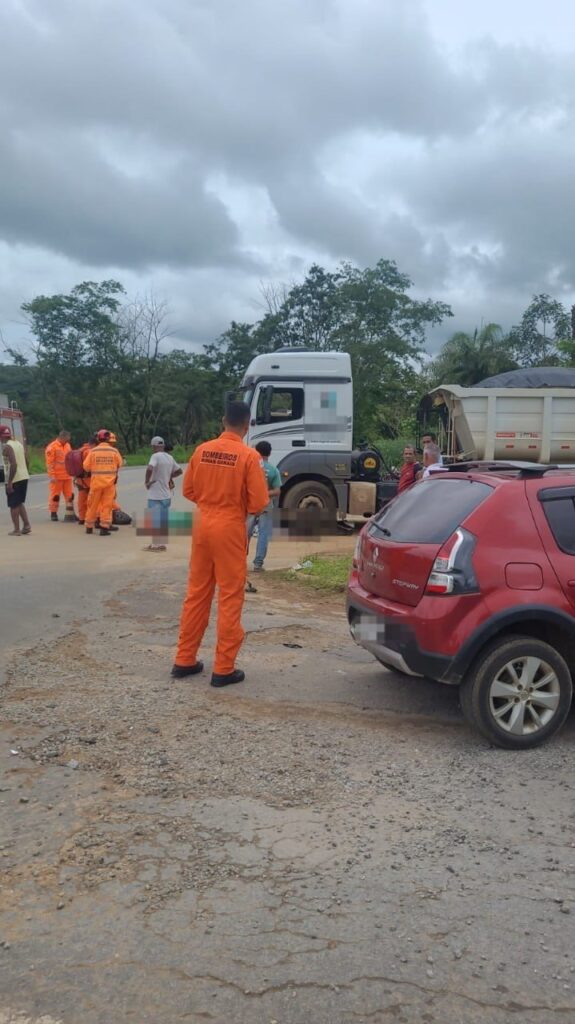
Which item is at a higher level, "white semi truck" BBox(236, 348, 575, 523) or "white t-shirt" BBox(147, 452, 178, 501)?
"white semi truck" BBox(236, 348, 575, 523)

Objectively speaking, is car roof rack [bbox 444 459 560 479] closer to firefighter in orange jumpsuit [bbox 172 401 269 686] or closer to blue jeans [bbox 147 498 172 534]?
firefighter in orange jumpsuit [bbox 172 401 269 686]

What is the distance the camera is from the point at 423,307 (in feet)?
111

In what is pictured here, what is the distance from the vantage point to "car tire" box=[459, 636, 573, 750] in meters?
4.21

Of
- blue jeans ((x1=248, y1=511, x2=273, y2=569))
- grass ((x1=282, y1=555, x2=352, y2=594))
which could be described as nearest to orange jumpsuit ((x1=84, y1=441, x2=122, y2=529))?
blue jeans ((x1=248, y1=511, x2=273, y2=569))

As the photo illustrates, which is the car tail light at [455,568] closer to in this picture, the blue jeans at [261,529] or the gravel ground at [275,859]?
the gravel ground at [275,859]

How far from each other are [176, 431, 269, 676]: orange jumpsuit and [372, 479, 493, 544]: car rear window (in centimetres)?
90

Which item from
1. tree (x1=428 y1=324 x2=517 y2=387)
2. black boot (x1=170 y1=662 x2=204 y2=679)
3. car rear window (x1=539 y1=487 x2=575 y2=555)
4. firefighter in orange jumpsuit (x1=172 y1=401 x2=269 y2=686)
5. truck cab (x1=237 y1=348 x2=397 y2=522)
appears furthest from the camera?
tree (x1=428 y1=324 x2=517 y2=387)

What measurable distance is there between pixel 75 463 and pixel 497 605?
10.9 m

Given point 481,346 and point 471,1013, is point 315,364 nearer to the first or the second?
point 471,1013

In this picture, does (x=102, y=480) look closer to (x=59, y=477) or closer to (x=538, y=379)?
(x=59, y=477)

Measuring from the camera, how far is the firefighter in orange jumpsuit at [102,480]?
13.0m

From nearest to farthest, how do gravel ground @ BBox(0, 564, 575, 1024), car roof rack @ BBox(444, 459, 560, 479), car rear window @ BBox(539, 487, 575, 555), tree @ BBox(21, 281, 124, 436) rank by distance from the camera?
gravel ground @ BBox(0, 564, 575, 1024)
car rear window @ BBox(539, 487, 575, 555)
car roof rack @ BBox(444, 459, 560, 479)
tree @ BBox(21, 281, 124, 436)

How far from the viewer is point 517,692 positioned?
4246 millimetres

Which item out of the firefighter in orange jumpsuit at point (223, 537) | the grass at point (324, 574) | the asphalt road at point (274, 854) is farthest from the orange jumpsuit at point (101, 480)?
the firefighter in orange jumpsuit at point (223, 537)
